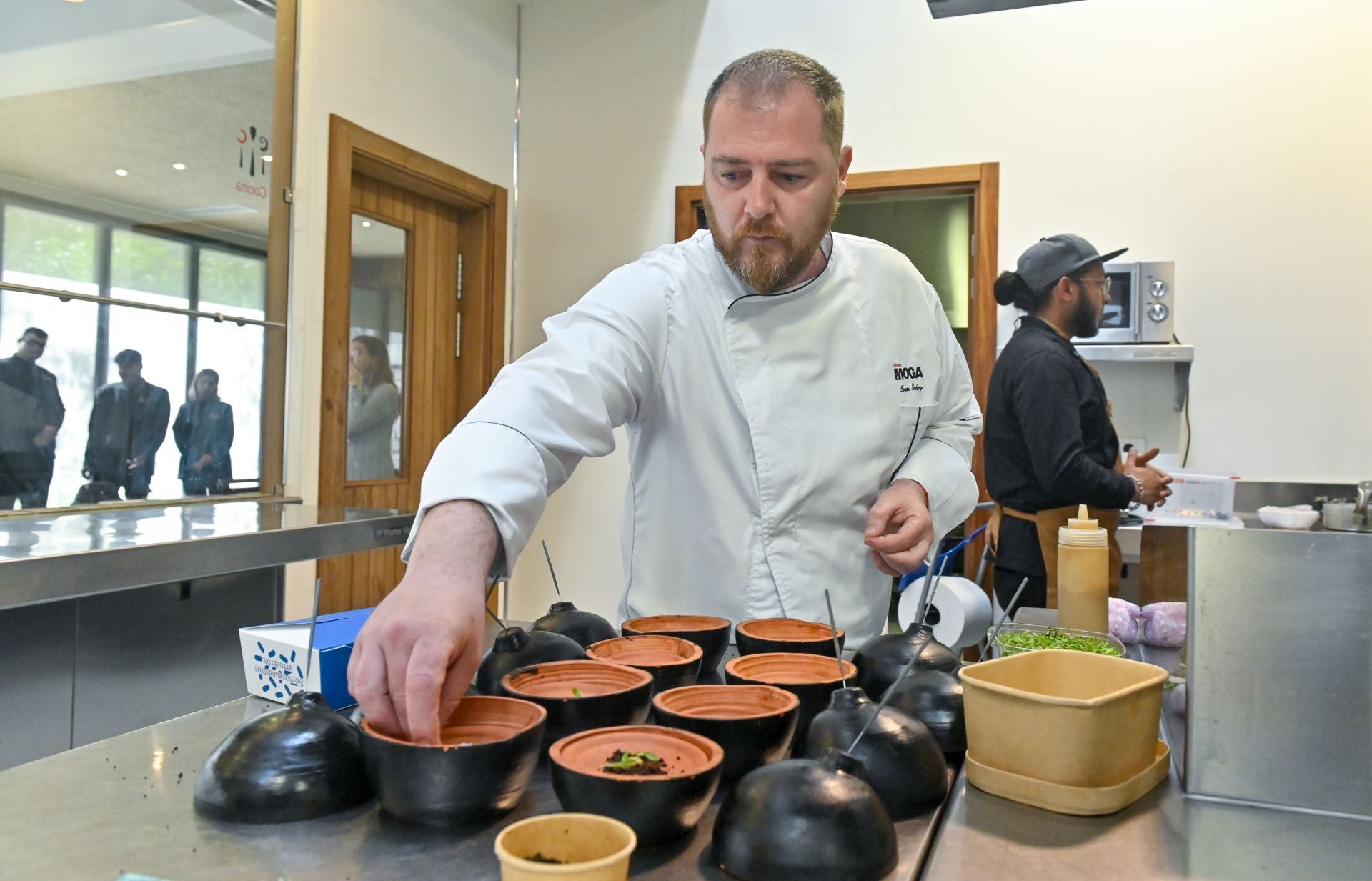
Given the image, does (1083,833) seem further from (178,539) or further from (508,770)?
(178,539)

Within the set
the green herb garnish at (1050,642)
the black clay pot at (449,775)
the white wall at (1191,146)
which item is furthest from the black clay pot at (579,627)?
the white wall at (1191,146)

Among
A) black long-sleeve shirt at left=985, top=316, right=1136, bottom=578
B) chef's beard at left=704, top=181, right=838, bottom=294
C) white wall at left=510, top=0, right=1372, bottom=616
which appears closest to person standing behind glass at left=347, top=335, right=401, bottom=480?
white wall at left=510, top=0, right=1372, bottom=616

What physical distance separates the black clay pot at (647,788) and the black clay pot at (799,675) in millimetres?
168

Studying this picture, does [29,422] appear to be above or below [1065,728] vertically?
above

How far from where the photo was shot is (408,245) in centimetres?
389

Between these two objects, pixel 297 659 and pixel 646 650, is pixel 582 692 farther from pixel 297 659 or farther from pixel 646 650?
pixel 297 659

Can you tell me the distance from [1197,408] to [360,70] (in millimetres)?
3174

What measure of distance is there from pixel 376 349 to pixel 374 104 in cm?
89

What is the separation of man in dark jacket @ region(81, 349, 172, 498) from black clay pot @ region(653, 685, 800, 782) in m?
2.29

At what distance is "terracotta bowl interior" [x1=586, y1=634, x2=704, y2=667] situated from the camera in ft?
3.35

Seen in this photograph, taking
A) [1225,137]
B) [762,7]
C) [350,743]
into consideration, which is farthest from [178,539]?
[1225,137]

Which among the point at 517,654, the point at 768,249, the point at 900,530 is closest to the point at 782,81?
the point at 768,249

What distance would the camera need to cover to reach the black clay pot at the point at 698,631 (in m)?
1.09

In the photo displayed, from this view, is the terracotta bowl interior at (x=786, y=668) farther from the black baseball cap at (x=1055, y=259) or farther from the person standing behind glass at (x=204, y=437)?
the person standing behind glass at (x=204, y=437)
